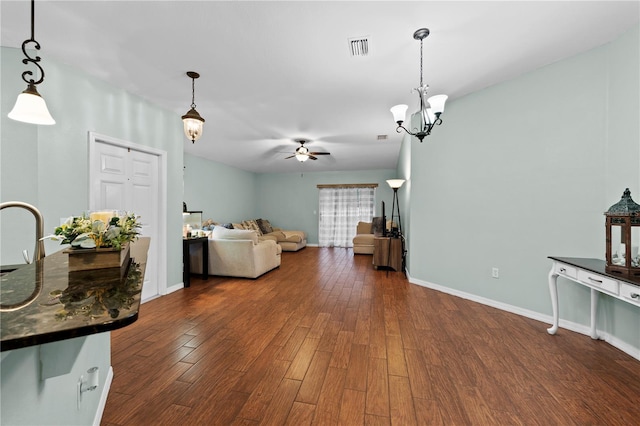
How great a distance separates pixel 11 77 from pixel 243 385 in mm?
3283

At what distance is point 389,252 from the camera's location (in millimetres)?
5262

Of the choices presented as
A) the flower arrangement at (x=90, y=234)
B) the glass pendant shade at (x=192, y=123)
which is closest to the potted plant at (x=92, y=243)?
the flower arrangement at (x=90, y=234)

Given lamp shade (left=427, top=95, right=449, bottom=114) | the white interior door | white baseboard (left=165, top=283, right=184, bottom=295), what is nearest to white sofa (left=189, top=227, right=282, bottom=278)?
white baseboard (left=165, top=283, right=184, bottom=295)

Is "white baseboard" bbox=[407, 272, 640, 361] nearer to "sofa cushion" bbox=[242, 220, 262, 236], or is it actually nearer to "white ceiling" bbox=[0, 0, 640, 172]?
"white ceiling" bbox=[0, 0, 640, 172]

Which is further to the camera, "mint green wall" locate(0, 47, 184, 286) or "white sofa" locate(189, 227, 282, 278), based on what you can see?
"white sofa" locate(189, 227, 282, 278)

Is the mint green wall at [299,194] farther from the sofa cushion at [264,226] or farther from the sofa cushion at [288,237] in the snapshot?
the sofa cushion at [288,237]

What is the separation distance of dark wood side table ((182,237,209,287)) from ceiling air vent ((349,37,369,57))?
358 centimetres

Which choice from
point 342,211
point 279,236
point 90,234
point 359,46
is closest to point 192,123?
point 359,46

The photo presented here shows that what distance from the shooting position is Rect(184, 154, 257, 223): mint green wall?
670 centimetres

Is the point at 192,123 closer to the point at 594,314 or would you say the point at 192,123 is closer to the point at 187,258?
the point at 187,258

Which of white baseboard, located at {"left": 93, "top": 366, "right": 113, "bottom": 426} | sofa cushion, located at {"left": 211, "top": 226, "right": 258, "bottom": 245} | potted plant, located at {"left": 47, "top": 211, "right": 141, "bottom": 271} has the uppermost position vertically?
potted plant, located at {"left": 47, "top": 211, "right": 141, "bottom": 271}

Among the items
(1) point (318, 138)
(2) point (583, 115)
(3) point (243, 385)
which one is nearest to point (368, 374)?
(3) point (243, 385)

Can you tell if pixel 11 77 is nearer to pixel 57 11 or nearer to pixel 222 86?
pixel 57 11

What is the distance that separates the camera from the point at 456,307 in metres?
3.30
